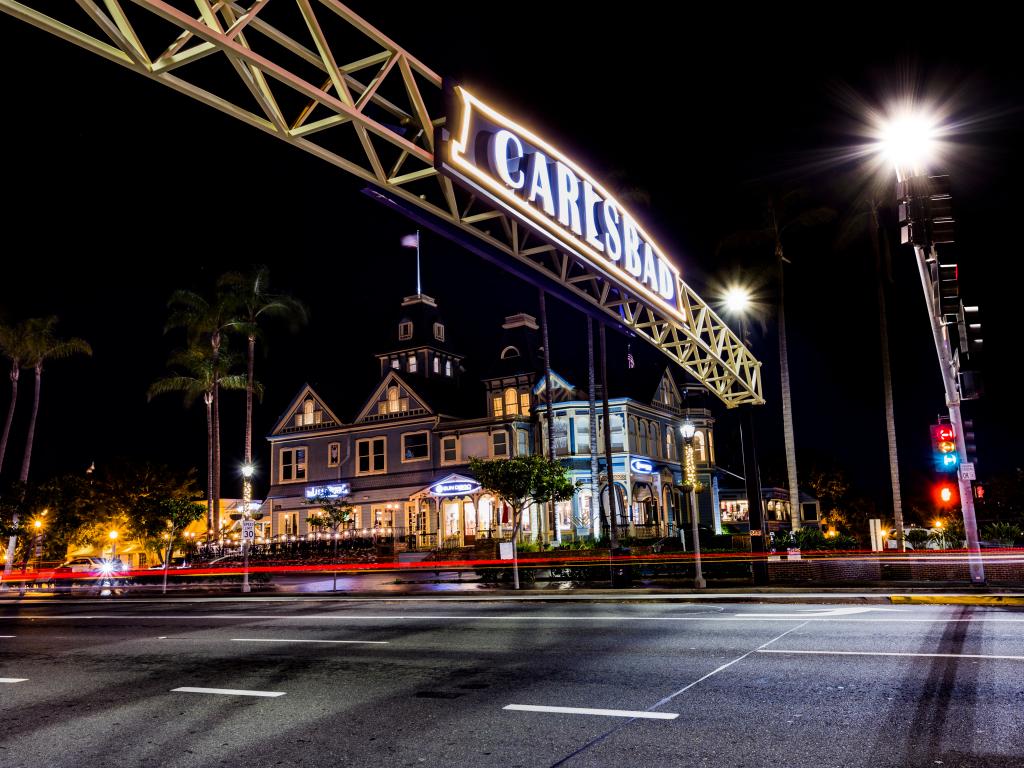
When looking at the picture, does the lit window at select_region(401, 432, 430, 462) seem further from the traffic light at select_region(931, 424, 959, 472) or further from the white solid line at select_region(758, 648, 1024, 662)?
the white solid line at select_region(758, 648, 1024, 662)

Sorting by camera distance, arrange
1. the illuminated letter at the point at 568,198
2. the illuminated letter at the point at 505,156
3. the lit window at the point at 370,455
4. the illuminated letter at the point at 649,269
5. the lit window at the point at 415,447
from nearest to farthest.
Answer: the illuminated letter at the point at 505,156
the illuminated letter at the point at 568,198
the illuminated letter at the point at 649,269
the lit window at the point at 415,447
the lit window at the point at 370,455

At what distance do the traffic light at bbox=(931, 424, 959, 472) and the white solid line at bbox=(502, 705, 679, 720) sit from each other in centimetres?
1543

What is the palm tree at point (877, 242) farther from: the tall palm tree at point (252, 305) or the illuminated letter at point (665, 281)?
the tall palm tree at point (252, 305)

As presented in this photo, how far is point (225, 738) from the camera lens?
6664 millimetres

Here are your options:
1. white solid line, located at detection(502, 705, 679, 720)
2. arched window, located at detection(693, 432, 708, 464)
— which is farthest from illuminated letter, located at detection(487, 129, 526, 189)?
arched window, located at detection(693, 432, 708, 464)

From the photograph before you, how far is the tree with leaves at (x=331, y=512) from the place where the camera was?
144 ft

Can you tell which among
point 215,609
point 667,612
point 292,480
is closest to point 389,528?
point 292,480

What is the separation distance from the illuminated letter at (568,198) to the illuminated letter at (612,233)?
1.26 m

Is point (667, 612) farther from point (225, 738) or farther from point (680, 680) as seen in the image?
point (225, 738)

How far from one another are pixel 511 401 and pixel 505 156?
121ft

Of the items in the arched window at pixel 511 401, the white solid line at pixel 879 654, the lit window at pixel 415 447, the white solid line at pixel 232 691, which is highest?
the arched window at pixel 511 401

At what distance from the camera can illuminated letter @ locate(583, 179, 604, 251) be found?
14344mm

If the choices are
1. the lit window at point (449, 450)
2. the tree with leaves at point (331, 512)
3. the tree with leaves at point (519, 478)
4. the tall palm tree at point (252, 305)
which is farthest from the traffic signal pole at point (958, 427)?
the tall palm tree at point (252, 305)

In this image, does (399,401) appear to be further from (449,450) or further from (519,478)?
(519,478)
